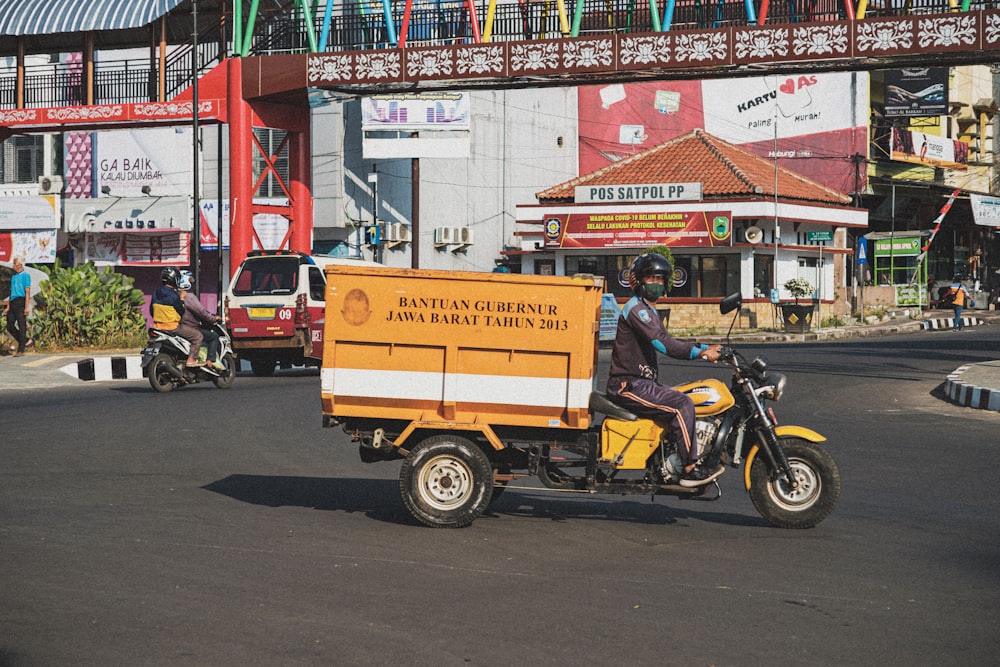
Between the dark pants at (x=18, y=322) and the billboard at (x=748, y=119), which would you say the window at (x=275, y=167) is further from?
the dark pants at (x=18, y=322)

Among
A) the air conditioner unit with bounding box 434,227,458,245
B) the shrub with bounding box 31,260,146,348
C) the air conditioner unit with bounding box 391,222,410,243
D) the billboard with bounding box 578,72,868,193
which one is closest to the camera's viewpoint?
the shrub with bounding box 31,260,146,348

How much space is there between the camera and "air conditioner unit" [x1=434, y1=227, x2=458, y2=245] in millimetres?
51562

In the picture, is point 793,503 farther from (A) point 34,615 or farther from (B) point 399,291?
(A) point 34,615

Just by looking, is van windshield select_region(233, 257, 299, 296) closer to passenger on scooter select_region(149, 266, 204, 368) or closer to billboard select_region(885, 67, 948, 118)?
passenger on scooter select_region(149, 266, 204, 368)

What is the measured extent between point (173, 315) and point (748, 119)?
1661 inches

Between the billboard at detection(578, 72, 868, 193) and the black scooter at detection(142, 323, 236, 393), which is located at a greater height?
the billboard at detection(578, 72, 868, 193)

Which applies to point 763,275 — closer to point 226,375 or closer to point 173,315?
point 226,375

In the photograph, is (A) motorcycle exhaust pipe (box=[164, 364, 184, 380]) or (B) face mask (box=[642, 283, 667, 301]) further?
(A) motorcycle exhaust pipe (box=[164, 364, 184, 380])

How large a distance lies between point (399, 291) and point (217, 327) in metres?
11.0

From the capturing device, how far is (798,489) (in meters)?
7.88

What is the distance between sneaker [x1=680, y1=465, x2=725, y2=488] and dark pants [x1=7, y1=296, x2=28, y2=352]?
62.5 ft

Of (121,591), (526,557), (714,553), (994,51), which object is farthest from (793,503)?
(994,51)

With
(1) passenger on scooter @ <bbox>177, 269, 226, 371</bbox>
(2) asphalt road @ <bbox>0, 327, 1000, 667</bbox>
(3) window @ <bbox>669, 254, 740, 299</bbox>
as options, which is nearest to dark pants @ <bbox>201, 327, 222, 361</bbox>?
(1) passenger on scooter @ <bbox>177, 269, 226, 371</bbox>

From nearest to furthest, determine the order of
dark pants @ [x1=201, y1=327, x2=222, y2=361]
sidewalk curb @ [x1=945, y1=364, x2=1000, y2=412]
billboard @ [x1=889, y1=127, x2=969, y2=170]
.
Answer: sidewalk curb @ [x1=945, y1=364, x2=1000, y2=412], dark pants @ [x1=201, y1=327, x2=222, y2=361], billboard @ [x1=889, y1=127, x2=969, y2=170]
